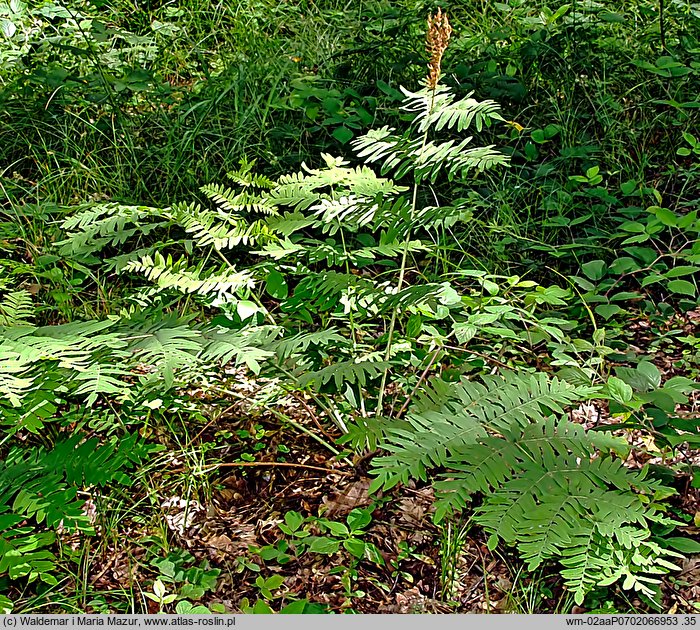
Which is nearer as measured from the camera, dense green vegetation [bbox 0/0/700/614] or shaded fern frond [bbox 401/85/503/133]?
dense green vegetation [bbox 0/0/700/614]

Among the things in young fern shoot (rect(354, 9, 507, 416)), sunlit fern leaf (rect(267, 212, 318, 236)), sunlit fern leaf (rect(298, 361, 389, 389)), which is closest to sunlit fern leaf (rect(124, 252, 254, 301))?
sunlit fern leaf (rect(267, 212, 318, 236))

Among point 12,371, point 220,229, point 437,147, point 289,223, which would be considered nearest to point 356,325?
point 289,223

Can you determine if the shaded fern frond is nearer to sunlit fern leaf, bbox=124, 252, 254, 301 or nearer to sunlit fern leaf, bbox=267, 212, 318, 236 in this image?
sunlit fern leaf, bbox=267, 212, 318, 236

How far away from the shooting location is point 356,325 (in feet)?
7.67

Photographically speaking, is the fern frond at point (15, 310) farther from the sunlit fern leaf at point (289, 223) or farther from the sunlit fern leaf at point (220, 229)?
the sunlit fern leaf at point (289, 223)

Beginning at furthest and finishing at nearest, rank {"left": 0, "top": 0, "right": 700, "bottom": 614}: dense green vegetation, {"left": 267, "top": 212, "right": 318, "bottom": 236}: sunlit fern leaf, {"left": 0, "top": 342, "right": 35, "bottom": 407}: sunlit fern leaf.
Result: {"left": 267, "top": 212, "right": 318, "bottom": 236}: sunlit fern leaf → {"left": 0, "top": 0, "right": 700, "bottom": 614}: dense green vegetation → {"left": 0, "top": 342, "right": 35, "bottom": 407}: sunlit fern leaf

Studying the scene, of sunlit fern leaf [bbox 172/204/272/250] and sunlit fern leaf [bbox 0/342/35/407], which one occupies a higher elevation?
sunlit fern leaf [bbox 172/204/272/250]

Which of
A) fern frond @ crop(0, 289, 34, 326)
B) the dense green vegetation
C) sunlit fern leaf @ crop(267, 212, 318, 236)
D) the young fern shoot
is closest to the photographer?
the dense green vegetation

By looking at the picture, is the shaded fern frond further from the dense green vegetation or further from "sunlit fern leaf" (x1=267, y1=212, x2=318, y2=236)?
"sunlit fern leaf" (x1=267, y1=212, x2=318, y2=236)

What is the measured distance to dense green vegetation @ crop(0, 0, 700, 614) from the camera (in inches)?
71.1

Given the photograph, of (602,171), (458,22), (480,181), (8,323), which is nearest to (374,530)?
(8,323)

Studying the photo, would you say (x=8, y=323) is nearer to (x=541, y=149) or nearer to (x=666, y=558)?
(x=666, y=558)

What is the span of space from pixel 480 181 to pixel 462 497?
2075mm

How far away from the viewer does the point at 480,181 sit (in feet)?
11.1
